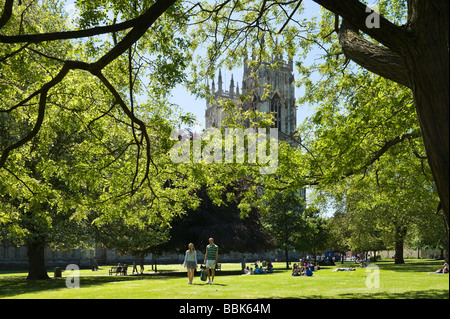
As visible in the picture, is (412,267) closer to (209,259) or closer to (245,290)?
(209,259)

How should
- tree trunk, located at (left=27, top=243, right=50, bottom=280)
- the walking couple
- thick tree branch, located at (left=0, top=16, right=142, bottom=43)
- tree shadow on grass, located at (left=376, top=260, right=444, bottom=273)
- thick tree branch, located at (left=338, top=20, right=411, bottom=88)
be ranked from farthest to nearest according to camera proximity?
tree shadow on grass, located at (left=376, top=260, right=444, bottom=273) → tree trunk, located at (left=27, top=243, right=50, bottom=280) → the walking couple → thick tree branch, located at (left=0, top=16, right=142, bottom=43) → thick tree branch, located at (left=338, top=20, right=411, bottom=88)

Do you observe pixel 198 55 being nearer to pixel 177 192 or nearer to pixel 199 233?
pixel 177 192

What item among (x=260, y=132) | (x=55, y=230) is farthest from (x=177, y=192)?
(x=55, y=230)

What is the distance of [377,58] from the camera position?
5.87 meters

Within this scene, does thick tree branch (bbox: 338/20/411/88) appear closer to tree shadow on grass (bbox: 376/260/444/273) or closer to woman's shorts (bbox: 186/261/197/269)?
woman's shorts (bbox: 186/261/197/269)

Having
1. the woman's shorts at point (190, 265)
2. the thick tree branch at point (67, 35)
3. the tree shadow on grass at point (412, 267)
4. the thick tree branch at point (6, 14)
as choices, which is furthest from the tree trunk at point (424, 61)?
the tree shadow on grass at point (412, 267)

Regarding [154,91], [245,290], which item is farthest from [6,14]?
[245,290]

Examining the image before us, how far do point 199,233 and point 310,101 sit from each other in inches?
661

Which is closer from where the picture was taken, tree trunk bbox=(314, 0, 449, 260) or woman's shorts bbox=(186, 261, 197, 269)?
tree trunk bbox=(314, 0, 449, 260)

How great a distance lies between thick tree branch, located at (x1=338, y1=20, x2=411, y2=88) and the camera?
5672 mm

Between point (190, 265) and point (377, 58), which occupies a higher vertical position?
point (377, 58)

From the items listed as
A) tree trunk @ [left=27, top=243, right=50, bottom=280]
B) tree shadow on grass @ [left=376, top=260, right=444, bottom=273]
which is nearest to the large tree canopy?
tree trunk @ [left=27, top=243, right=50, bottom=280]

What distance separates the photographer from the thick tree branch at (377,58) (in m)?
5.67

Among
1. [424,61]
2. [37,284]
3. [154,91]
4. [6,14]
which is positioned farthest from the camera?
[37,284]
